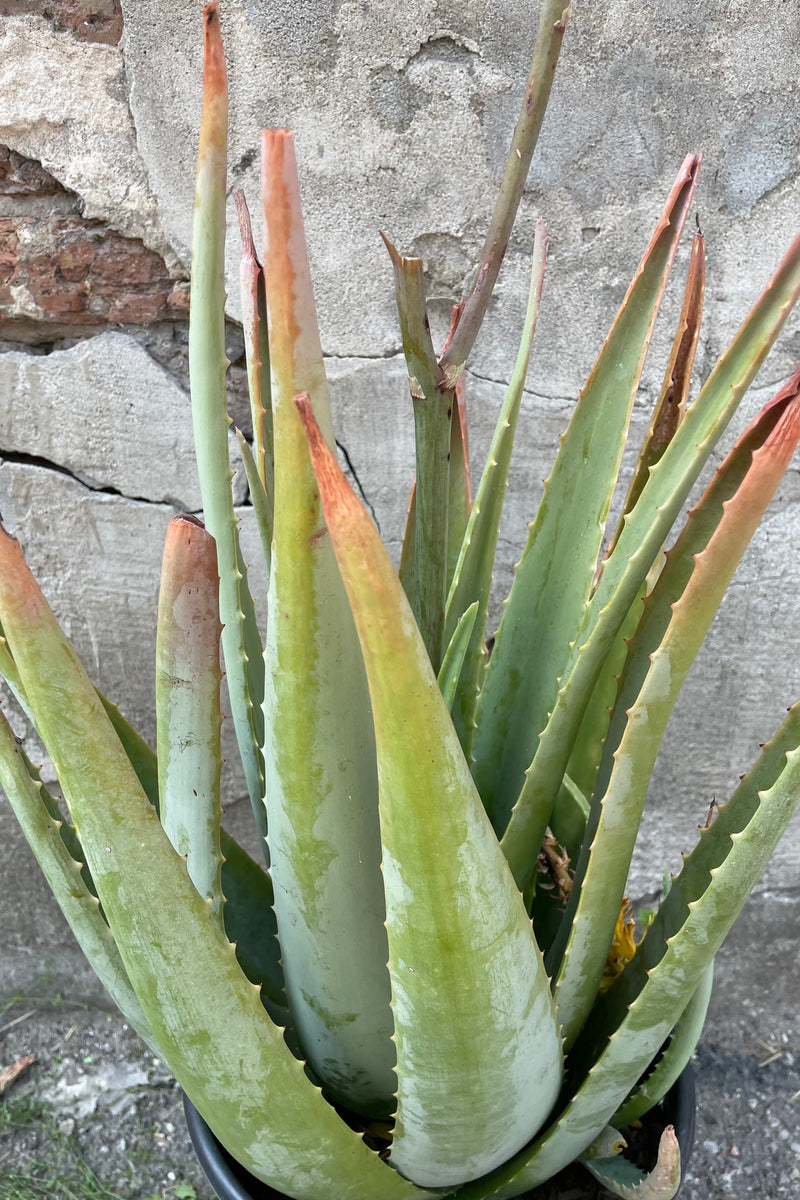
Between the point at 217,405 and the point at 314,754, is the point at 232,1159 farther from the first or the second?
the point at 217,405

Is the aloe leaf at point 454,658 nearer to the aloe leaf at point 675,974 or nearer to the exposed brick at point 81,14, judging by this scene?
the aloe leaf at point 675,974

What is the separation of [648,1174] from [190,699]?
16.3 inches

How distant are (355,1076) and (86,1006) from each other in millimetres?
846

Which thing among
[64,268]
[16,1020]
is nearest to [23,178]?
[64,268]

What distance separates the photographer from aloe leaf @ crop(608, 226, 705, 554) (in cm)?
59

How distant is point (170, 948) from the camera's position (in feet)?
1.43

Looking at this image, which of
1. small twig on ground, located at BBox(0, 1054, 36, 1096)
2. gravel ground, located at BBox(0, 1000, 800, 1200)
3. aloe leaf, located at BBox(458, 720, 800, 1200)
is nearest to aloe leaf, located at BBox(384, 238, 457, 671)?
aloe leaf, located at BBox(458, 720, 800, 1200)

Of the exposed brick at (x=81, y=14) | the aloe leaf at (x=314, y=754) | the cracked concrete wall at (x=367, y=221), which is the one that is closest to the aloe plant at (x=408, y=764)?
the aloe leaf at (x=314, y=754)

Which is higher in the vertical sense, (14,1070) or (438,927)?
(438,927)

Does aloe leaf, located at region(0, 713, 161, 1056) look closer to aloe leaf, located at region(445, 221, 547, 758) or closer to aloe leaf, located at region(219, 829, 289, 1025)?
A: aloe leaf, located at region(219, 829, 289, 1025)

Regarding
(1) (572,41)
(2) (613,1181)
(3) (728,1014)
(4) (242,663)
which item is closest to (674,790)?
(3) (728,1014)

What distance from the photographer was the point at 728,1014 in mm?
1241

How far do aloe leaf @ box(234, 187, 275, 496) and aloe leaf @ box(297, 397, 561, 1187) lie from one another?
235 mm

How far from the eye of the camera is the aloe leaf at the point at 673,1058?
585 mm
